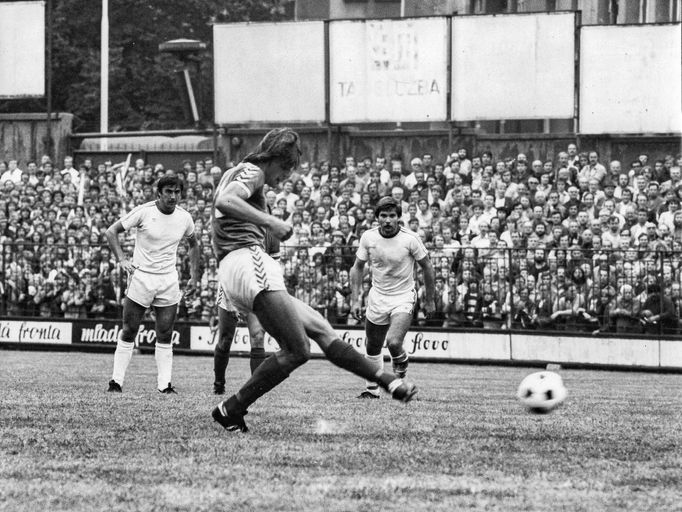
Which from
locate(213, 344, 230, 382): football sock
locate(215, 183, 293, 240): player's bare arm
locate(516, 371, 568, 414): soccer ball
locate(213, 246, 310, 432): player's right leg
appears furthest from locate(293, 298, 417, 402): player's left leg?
locate(213, 344, 230, 382): football sock

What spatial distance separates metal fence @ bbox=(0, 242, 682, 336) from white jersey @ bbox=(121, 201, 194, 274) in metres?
8.41

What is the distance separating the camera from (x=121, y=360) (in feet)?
44.2

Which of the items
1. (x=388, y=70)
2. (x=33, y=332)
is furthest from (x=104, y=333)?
(x=388, y=70)

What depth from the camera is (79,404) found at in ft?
37.3

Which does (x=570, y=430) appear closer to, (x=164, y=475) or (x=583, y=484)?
(x=583, y=484)

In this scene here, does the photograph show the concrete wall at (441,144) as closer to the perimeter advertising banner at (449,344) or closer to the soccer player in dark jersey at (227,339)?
the perimeter advertising banner at (449,344)

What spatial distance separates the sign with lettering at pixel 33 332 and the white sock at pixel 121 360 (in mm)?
11890

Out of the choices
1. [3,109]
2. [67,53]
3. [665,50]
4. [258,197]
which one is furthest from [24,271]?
[67,53]

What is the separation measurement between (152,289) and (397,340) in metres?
2.51

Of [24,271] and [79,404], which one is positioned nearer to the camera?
[79,404]

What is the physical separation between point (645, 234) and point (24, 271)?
36.2 ft

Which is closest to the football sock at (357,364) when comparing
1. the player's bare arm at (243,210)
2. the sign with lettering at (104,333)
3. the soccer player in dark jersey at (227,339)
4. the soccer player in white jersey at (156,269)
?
the player's bare arm at (243,210)

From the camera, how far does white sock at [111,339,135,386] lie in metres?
13.4

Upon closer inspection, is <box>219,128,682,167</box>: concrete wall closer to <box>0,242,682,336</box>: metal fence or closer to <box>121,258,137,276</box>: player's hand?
<box>0,242,682,336</box>: metal fence
